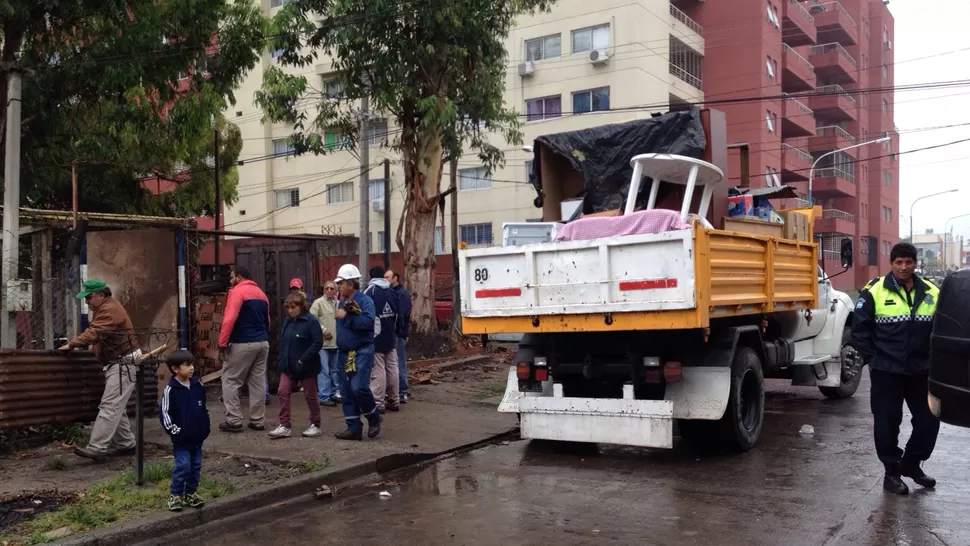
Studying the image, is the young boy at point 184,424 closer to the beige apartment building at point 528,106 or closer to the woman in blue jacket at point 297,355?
the woman in blue jacket at point 297,355

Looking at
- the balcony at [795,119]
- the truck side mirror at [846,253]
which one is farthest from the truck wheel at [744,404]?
the balcony at [795,119]

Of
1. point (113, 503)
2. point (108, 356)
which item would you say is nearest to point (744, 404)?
point (113, 503)

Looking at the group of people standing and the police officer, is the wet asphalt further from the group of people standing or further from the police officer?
the group of people standing

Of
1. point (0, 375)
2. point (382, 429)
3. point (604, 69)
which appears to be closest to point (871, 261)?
point (604, 69)

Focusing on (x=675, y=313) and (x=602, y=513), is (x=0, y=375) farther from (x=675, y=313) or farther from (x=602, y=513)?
(x=675, y=313)

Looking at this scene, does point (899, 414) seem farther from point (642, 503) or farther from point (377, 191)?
point (377, 191)

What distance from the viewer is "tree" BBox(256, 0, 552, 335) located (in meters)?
14.6

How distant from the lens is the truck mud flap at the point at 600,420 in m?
7.31

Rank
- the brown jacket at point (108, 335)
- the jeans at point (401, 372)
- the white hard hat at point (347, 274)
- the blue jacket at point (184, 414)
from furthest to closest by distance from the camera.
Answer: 1. the jeans at point (401, 372)
2. the white hard hat at point (347, 274)
3. the brown jacket at point (108, 335)
4. the blue jacket at point (184, 414)

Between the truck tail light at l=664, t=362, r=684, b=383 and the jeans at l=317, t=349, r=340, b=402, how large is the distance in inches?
195

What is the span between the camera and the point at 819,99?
45500 millimetres

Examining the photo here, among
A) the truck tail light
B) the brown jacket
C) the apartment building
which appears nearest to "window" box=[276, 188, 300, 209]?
the apartment building

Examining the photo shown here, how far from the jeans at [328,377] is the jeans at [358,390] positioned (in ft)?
7.48

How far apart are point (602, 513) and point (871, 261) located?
165 feet
